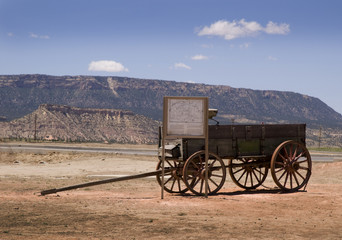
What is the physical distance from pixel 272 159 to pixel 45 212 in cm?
645

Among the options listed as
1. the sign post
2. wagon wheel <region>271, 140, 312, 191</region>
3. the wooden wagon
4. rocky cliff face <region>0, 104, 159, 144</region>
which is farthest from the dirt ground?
rocky cliff face <region>0, 104, 159, 144</region>

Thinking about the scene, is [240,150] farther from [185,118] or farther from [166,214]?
[166,214]

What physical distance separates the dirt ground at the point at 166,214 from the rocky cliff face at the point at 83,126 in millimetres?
100632

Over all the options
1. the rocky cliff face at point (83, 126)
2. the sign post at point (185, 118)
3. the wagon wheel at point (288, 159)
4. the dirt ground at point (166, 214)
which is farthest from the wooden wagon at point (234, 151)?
the rocky cliff face at point (83, 126)

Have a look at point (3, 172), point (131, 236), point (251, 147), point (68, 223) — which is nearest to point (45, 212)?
point (68, 223)

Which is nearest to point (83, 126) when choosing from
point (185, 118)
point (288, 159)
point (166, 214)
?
point (288, 159)

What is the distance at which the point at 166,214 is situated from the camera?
36.1 ft

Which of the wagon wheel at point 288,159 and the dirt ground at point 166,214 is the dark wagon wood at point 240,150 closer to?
the wagon wheel at point 288,159

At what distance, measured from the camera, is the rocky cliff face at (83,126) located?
383 feet

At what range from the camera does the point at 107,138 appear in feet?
409

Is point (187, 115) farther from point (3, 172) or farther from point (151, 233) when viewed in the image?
point (3, 172)

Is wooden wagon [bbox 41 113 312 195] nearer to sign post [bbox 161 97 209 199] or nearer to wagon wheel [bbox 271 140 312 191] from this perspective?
wagon wheel [bbox 271 140 312 191]

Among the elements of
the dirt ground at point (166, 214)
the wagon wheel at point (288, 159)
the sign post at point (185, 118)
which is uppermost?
the sign post at point (185, 118)

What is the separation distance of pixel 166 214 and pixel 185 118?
10.7ft
